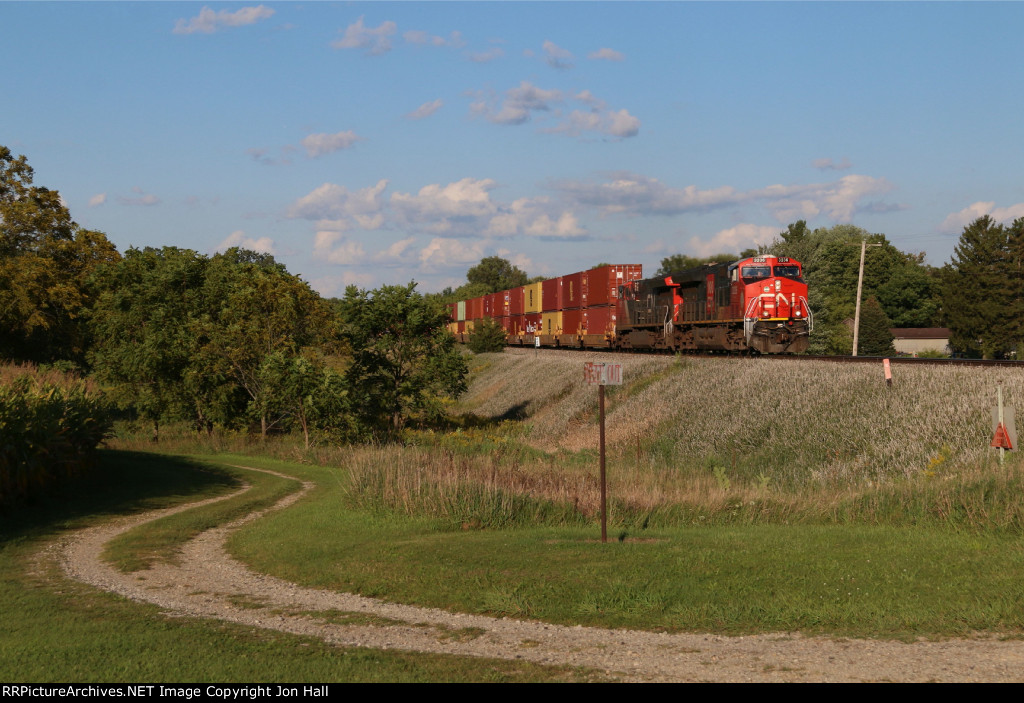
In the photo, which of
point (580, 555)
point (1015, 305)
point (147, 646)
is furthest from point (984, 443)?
point (1015, 305)

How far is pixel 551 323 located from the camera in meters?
68.2

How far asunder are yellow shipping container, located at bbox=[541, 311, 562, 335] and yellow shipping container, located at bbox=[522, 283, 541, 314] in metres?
1.93

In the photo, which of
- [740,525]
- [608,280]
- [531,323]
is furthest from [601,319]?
[740,525]

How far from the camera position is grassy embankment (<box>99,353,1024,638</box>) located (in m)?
10.4

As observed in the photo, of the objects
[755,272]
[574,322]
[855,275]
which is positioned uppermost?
[855,275]

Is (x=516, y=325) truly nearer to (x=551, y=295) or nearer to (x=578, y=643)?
(x=551, y=295)

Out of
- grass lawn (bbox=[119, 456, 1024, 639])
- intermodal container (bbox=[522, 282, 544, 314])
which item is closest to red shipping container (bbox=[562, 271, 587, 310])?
intermodal container (bbox=[522, 282, 544, 314])

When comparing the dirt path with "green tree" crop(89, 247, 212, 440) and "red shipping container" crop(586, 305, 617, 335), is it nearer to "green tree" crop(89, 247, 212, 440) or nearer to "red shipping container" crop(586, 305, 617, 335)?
"green tree" crop(89, 247, 212, 440)

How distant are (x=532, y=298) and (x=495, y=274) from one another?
359ft

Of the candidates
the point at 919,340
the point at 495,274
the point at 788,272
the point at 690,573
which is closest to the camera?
the point at 690,573

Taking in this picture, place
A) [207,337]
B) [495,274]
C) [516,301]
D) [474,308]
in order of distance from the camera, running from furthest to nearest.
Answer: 1. [495,274]
2. [474,308]
3. [516,301]
4. [207,337]

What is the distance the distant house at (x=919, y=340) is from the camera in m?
99.2

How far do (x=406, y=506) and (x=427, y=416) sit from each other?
18.6 meters

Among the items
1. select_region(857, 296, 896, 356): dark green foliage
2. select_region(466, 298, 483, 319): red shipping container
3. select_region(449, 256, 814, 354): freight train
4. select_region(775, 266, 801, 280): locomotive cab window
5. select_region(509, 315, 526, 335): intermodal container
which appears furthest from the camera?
select_region(466, 298, 483, 319): red shipping container
